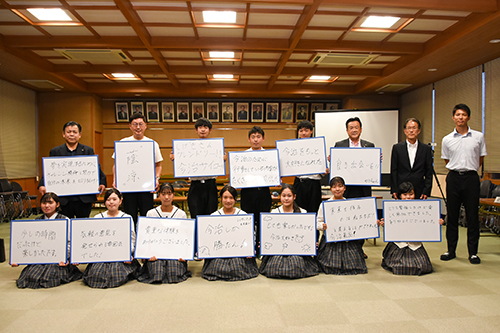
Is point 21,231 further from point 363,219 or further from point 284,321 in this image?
point 363,219

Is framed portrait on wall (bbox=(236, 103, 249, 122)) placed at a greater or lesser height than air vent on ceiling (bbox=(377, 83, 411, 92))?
lesser

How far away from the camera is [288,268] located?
10.7 ft

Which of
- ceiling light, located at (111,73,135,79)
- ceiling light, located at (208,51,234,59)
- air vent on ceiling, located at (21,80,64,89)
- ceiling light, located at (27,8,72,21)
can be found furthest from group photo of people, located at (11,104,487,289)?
air vent on ceiling, located at (21,80,64,89)

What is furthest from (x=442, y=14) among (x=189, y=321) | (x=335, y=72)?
(x=189, y=321)

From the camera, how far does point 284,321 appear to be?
2367 millimetres

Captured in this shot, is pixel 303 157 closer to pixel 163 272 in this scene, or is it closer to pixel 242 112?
pixel 163 272

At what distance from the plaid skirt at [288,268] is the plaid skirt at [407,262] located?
830 mm

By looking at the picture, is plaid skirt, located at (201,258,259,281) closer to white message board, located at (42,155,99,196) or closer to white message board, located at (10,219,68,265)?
white message board, located at (10,219,68,265)

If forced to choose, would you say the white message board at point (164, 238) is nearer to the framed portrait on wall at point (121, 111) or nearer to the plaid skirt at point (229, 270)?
the plaid skirt at point (229, 270)

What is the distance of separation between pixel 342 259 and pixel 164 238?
1843mm

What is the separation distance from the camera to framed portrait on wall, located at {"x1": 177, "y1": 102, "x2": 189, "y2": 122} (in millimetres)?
10508

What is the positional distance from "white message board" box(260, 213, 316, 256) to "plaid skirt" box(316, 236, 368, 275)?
272 mm

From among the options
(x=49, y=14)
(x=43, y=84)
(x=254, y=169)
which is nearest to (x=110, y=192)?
(x=254, y=169)

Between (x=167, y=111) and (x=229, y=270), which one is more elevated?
(x=167, y=111)
